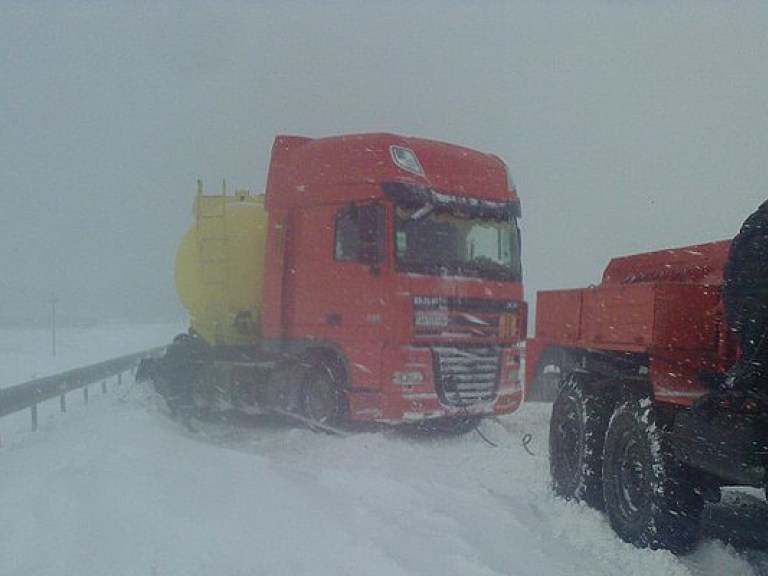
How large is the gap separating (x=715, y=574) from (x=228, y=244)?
838 centimetres

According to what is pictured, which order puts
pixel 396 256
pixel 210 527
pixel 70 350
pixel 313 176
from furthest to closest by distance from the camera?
pixel 70 350, pixel 313 176, pixel 396 256, pixel 210 527

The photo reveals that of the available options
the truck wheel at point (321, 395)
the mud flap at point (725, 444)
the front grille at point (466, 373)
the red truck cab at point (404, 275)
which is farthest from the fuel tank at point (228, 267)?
the mud flap at point (725, 444)

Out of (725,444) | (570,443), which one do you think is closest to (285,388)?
(570,443)

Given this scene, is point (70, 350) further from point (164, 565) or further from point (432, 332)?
point (164, 565)

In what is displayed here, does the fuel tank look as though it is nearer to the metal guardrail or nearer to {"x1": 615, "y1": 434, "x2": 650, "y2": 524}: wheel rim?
the metal guardrail

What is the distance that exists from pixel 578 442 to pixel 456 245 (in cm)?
321

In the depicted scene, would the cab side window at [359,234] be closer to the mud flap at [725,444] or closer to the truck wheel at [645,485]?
the truck wheel at [645,485]

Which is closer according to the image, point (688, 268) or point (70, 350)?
point (688, 268)

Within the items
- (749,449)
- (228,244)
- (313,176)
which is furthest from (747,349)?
Answer: (228,244)

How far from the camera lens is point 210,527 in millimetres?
4109

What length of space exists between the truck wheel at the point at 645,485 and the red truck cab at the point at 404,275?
2.97 metres

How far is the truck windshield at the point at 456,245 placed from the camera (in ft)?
26.0

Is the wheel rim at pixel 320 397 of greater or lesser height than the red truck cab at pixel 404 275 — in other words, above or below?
below

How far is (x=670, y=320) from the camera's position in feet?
14.6
